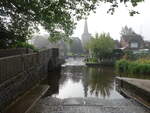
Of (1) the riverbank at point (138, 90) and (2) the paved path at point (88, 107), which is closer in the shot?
(2) the paved path at point (88, 107)

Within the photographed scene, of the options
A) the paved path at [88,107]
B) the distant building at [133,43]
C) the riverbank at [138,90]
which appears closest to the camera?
the paved path at [88,107]

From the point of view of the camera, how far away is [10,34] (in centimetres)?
1230

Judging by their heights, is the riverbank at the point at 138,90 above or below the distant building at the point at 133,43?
below

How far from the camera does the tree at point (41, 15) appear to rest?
26.3 feet

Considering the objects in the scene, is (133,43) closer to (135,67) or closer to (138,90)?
(135,67)

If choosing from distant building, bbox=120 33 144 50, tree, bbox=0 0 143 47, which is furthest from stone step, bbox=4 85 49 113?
distant building, bbox=120 33 144 50

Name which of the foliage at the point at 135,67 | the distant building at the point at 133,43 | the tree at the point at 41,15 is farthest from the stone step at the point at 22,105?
the distant building at the point at 133,43

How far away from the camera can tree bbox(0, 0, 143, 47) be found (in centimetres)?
803

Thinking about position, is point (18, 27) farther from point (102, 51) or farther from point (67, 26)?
point (102, 51)

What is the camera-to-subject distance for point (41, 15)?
9148 mm

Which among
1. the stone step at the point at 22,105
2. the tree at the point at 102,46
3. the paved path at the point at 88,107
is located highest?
the tree at the point at 102,46

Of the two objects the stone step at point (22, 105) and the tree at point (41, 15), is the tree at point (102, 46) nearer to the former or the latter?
the tree at point (41, 15)

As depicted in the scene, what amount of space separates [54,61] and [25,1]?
15901 millimetres

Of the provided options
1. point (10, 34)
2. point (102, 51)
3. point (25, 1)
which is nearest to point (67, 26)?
point (25, 1)
